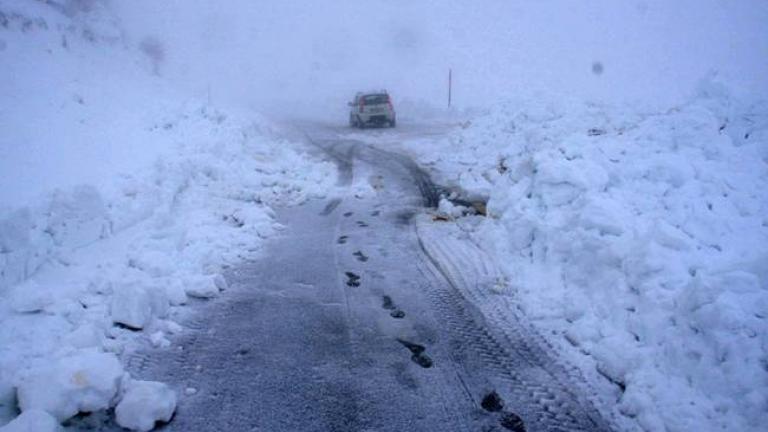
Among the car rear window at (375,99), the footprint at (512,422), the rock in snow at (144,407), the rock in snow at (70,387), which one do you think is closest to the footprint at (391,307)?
the footprint at (512,422)

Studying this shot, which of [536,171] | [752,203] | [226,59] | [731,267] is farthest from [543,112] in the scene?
[226,59]

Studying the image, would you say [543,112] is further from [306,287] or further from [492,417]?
[492,417]

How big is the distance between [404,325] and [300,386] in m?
1.23

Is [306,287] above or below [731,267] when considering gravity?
below

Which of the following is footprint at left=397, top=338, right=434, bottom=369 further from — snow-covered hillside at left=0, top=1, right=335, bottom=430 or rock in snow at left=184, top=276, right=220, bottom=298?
rock in snow at left=184, top=276, right=220, bottom=298

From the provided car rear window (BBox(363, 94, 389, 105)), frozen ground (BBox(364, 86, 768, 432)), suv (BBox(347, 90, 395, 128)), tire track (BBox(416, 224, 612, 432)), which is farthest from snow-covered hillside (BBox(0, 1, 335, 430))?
car rear window (BBox(363, 94, 389, 105))

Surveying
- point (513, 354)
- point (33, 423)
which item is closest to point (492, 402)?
point (513, 354)

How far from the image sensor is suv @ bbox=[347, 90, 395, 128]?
20.2 m

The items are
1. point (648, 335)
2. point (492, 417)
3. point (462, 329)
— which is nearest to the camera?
point (492, 417)

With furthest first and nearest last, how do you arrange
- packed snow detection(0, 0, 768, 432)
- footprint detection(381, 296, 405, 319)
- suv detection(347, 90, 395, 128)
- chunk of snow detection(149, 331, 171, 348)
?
suv detection(347, 90, 395, 128)
footprint detection(381, 296, 405, 319)
chunk of snow detection(149, 331, 171, 348)
packed snow detection(0, 0, 768, 432)

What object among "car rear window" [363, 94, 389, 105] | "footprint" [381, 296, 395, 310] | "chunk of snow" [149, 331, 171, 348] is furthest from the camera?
"car rear window" [363, 94, 389, 105]

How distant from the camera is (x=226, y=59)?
62.1 metres

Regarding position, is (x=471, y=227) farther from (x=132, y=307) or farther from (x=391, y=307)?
(x=132, y=307)

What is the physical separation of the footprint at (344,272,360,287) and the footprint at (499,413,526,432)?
2.39 metres
